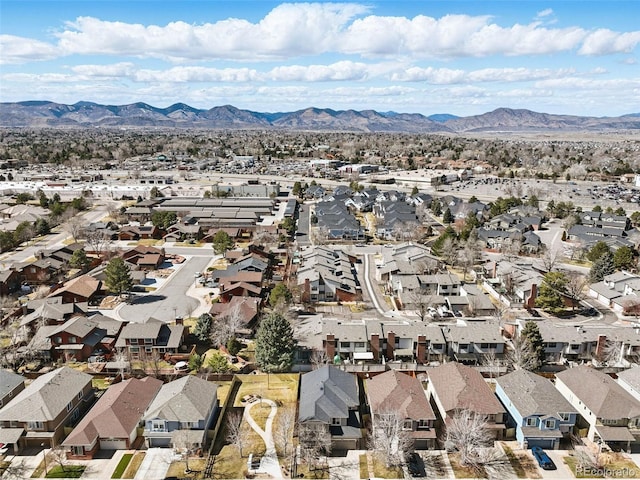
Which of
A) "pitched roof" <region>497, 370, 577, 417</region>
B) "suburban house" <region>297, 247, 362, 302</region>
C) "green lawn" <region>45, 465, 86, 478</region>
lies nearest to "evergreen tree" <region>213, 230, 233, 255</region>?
"suburban house" <region>297, 247, 362, 302</region>

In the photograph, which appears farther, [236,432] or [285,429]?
[236,432]

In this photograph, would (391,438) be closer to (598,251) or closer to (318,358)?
(318,358)

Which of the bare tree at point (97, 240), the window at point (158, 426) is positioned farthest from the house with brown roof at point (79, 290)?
the window at point (158, 426)

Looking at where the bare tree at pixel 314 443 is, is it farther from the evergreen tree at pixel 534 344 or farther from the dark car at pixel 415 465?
the evergreen tree at pixel 534 344

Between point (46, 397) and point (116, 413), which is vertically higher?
point (46, 397)

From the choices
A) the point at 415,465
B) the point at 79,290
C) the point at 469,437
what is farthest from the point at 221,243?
the point at 469,437

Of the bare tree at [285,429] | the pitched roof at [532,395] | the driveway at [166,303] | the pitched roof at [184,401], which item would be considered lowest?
the driveway at [166,303]

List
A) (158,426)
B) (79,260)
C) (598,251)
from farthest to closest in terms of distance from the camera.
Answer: (598,251) < (79,260) < (158,426)

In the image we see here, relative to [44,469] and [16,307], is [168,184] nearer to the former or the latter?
[16,307]
